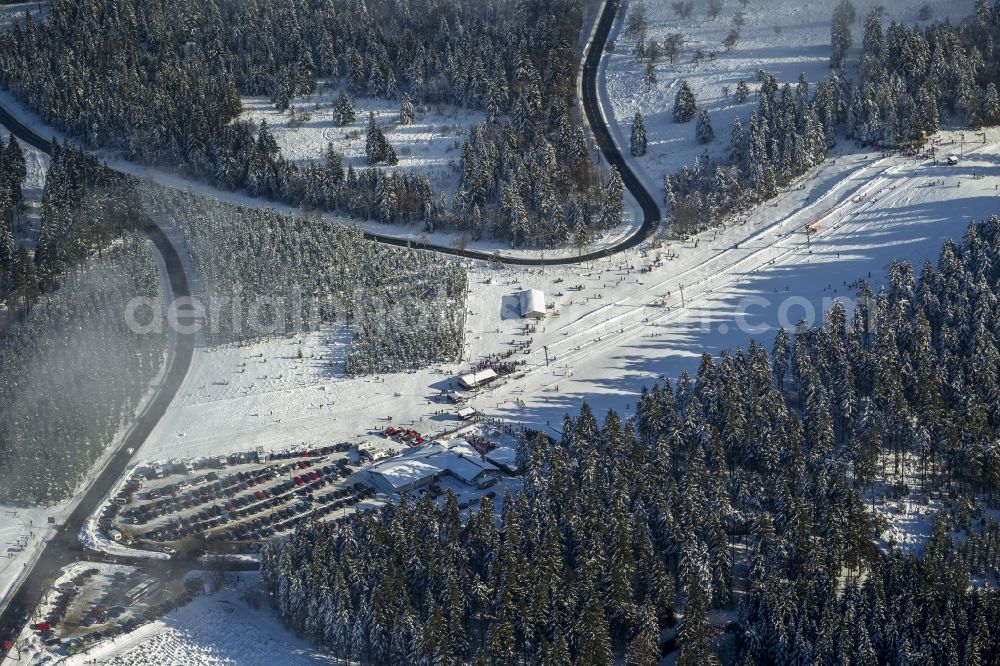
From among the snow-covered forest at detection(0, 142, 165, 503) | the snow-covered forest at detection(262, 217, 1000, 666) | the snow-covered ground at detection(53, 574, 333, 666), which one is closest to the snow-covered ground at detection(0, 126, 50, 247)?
the snow-covered forest at detection(0, 142, 165, 503)

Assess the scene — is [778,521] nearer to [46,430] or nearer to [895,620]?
[895,620]

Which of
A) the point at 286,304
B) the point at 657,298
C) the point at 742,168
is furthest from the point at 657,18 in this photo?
the point at 286,304

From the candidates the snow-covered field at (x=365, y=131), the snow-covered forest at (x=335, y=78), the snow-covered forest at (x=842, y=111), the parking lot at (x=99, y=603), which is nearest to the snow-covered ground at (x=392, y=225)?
the snow-covered forest at (x=335, y=78)

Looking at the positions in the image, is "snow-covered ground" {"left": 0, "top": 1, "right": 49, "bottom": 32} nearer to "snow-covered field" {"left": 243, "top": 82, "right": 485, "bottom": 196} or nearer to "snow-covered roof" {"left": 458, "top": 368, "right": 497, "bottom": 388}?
"snow-covered field" {"left": 243, "top": 82, "right": 485, "bottom": 196}

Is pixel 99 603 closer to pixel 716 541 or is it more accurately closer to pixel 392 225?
pixel 716 541

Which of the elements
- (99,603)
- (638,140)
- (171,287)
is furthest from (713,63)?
(99,603)

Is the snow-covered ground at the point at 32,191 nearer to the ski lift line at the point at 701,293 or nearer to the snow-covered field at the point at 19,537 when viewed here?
the snow-covered field at the point at 19,537
